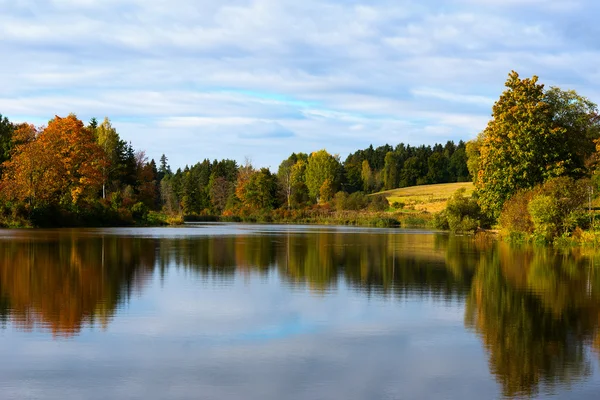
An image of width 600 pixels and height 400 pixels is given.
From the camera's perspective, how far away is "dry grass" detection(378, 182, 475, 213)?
9500 cm

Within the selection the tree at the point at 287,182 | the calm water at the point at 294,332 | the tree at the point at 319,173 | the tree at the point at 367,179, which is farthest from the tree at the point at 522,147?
the tree at the point at 367,179

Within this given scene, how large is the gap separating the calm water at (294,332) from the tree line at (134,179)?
3867 centimetres

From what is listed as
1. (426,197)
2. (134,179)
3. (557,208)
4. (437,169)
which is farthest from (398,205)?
(557,208)

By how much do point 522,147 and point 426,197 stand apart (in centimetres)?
6526

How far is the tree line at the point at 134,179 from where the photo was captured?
5872 cm

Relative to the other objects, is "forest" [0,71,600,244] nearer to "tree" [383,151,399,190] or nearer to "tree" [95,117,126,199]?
"tree" [95,117,126,199]

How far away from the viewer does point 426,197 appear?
359ft

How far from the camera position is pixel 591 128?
63.4m

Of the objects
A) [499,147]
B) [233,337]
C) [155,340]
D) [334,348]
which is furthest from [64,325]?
[499,147]

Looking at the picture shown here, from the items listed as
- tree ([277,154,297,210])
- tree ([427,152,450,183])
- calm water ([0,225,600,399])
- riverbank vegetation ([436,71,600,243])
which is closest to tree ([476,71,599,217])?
riverbank vegetation ([436,71,600,243])

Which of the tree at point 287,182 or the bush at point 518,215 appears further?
the tree at point 287,182

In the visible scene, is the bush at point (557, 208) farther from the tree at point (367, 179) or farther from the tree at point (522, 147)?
the tree at point (367, 179)

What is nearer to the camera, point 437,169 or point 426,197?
point 426,197

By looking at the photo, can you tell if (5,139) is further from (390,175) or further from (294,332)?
(390,175)
